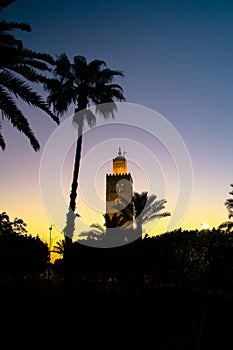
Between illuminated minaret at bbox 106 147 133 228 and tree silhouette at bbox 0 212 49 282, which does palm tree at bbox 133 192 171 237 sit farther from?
illuminated minaret at bbox 106 147 133 228

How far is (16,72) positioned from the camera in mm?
9273

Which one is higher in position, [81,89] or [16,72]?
[81,89]

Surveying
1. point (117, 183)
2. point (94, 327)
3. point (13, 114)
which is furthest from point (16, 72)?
point (117, 183)

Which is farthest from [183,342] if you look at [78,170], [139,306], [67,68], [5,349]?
[67,68]

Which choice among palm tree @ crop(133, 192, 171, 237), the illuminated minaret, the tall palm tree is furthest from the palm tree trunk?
the illuminated minaret

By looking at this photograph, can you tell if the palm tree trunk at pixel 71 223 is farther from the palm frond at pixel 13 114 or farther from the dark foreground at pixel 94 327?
the palm frond at pixel 13 114

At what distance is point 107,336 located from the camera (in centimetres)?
966

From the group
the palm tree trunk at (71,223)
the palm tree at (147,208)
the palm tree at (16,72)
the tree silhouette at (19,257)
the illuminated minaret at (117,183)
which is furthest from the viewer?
the illuminated minaret at (117,183)

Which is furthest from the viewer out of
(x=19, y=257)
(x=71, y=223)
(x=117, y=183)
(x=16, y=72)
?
(x=117, y=183)

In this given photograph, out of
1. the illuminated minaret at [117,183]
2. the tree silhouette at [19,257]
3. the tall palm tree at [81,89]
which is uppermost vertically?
the illuminated minaret at [117,183]

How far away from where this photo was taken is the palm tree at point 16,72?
864cm

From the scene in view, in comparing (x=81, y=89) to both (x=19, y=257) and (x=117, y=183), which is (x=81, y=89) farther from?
(x=117, y=183)

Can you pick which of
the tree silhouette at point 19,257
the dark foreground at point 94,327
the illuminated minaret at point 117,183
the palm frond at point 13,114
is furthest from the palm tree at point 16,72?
the illuminated minaret at point 117,183

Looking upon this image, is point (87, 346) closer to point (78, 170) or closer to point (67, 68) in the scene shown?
point (78, 170)
